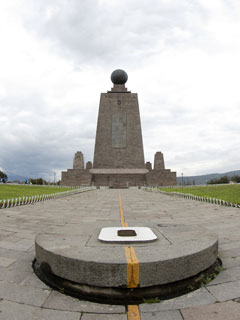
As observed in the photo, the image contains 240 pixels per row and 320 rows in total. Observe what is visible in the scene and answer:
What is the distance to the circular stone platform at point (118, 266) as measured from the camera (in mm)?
2586

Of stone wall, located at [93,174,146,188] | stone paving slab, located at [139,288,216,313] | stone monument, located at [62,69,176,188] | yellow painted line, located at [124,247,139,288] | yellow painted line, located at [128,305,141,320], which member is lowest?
yellow painted line, located at [128,305,141,320]

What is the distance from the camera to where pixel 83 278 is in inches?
104

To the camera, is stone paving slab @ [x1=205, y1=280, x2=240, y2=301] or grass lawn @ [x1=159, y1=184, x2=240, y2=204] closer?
stone paving slab @ [x1=205, y1=280, x2=240, y2=301]

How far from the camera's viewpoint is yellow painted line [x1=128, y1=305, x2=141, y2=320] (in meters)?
2.25

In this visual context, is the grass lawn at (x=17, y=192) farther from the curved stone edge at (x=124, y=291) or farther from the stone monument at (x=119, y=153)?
the stone monument at (x=119, y=153)

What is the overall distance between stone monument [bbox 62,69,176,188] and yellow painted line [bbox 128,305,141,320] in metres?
39.8

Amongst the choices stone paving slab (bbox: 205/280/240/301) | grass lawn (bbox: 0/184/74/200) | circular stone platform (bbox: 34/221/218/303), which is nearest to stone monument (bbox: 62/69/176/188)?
grass lawn (bbox: 0/184/74/200)

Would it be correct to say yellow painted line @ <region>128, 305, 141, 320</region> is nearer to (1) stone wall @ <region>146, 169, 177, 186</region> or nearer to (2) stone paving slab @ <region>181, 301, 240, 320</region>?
(2) stone paving slab @ <region>181, 301, 240, 320</region>

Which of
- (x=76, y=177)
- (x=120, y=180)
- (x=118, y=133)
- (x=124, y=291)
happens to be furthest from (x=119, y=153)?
(x=124, y=291)

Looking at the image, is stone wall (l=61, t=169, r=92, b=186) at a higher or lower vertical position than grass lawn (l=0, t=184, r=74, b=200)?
higher

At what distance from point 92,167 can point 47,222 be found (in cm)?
4064

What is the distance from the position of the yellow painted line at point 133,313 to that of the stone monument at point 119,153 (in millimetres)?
39800

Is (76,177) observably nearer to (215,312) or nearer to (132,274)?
(132,274)

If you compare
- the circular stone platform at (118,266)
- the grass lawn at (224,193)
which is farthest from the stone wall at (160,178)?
the circular stone platform at (118,266)
